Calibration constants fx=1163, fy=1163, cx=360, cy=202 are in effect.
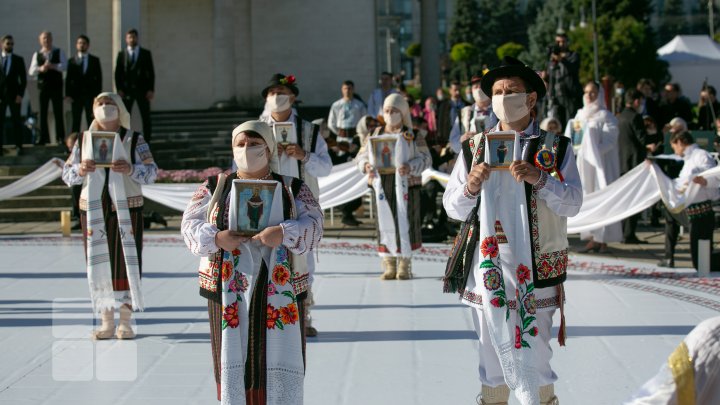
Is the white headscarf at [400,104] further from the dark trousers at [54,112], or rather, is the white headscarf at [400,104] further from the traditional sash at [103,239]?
the dark trousers at [54,112]

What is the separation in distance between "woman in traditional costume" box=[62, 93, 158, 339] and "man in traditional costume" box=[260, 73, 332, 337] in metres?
1.08

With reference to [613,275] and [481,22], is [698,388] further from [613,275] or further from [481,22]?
[481,22]

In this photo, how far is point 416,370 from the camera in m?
7.96

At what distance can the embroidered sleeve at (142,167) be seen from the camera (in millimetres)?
8898

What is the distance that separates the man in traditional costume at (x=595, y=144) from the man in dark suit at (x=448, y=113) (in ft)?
16.1

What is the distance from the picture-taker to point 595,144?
1420cm

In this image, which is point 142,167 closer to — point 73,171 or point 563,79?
point 73,171

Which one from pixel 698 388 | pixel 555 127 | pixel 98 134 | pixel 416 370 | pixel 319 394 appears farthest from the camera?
pixel 555 127

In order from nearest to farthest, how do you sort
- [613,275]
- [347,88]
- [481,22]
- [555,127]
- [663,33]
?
1. [613,275]
2. [555,127]
3. [347,88]
4. [481,22]
5. [663,33]

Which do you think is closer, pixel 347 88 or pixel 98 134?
pixel 98 134

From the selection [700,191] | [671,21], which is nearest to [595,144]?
[700,191]

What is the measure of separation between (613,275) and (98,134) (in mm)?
6033

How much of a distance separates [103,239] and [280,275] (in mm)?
3458

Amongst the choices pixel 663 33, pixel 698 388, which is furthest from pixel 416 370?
pixel 663 33
